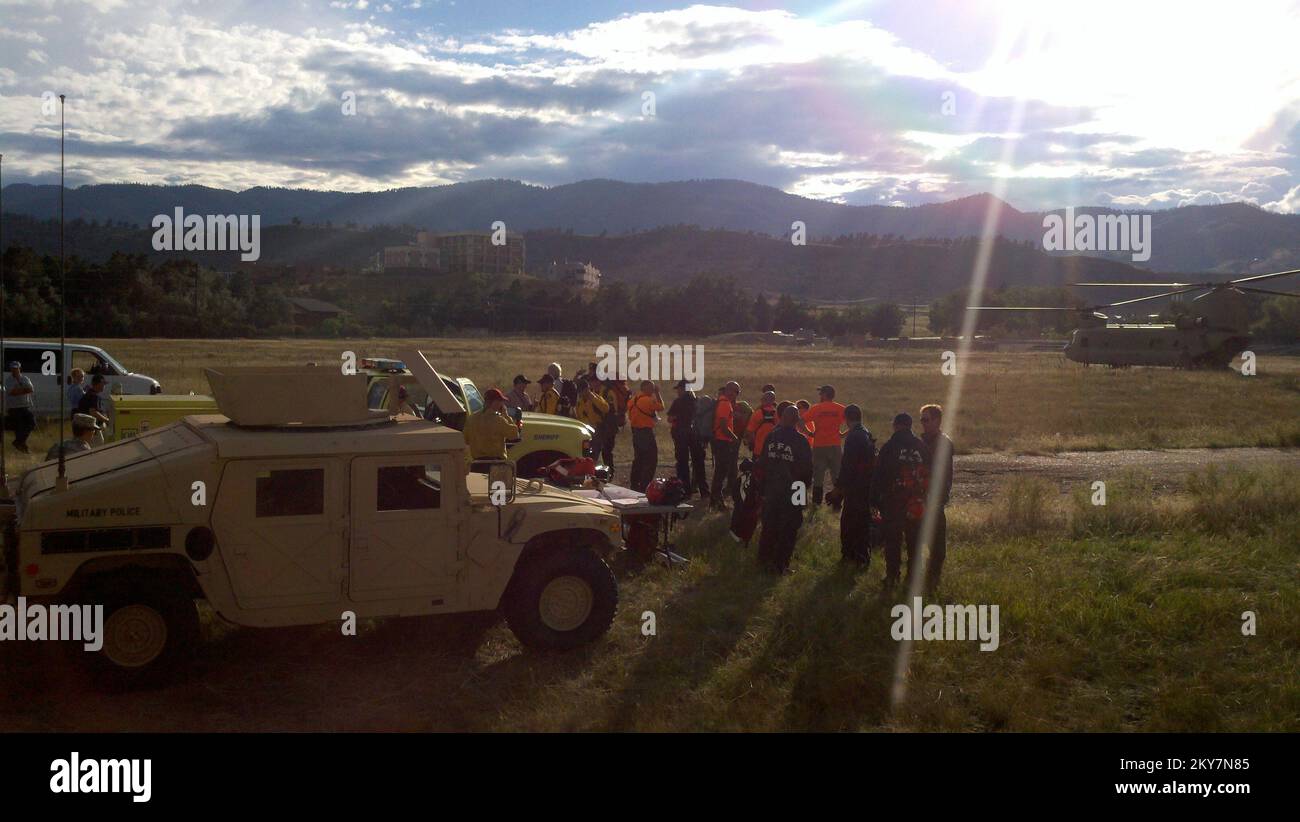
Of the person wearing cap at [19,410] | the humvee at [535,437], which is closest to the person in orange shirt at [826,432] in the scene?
the humvee at [535,437]

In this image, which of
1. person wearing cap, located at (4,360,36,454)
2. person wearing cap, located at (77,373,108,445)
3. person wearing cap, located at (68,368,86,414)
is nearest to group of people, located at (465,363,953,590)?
person wearing cap, located at (77,373,108,445)

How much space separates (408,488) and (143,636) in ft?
6.34

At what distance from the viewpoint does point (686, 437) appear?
44.3 ft

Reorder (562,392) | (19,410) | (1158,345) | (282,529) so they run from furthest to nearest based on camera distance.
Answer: (1158,345) → (562,392) → (19,410) → (282,529)

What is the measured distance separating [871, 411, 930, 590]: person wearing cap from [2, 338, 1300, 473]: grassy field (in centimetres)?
608

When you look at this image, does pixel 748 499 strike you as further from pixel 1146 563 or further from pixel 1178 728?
pixel 1178 728

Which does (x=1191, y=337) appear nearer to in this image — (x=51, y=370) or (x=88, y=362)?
(x=88, y=362)

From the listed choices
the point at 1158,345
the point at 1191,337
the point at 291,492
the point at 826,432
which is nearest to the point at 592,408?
the point at 826,432

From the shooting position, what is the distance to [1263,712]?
6348 mm

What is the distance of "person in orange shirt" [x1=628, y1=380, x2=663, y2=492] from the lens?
13266 millimetres

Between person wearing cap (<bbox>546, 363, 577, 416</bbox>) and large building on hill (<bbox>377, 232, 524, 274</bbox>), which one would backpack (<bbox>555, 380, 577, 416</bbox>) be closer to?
person wearing cap (<bbox>546, 363, 577, 416</bbox>)

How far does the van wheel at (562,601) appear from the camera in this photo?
7.26 meters

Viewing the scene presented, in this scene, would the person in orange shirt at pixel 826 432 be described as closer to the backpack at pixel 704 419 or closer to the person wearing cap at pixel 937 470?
the backpack at pixel 704 419
